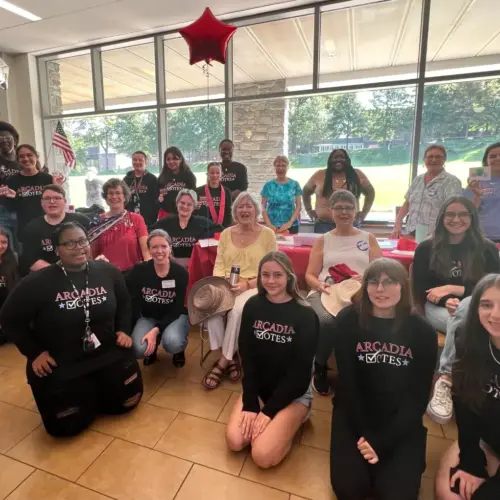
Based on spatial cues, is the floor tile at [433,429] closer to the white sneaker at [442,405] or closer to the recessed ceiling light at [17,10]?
the white sneaker at [442,405]

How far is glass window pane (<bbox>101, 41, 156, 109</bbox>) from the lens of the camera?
5941 millimetres

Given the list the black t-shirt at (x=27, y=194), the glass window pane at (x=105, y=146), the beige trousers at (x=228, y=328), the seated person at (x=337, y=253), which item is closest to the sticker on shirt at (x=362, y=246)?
the seated person at (x=337, y=253)

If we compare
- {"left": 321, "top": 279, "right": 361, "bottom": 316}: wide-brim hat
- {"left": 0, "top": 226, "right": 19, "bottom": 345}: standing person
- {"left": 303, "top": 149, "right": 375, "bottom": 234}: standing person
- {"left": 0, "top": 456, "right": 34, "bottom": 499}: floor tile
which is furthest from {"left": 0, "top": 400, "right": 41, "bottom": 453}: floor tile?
{"left": 303, "top": 149, "right": 375, "bottom": 234}: standing person

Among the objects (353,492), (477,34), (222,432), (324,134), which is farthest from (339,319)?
(477,34)

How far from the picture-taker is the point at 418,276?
232 centimetres

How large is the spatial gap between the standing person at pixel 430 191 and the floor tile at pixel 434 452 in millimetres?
1687

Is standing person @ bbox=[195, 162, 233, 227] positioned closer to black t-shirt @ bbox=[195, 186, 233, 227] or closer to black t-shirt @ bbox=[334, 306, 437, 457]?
black t-shirt @ bbox=[195, 186, 233, 227]

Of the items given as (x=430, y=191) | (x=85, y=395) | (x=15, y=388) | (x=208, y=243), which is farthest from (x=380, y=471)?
(x=430, y=191)

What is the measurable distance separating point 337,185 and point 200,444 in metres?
2.60

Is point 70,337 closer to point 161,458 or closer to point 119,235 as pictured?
point 161,458

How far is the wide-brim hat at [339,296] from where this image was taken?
85.4 inches

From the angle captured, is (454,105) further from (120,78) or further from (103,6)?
(120,78)

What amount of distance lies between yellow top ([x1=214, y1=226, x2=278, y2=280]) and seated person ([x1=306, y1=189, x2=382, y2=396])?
35 centimetres

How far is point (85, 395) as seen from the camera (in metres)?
1.91
